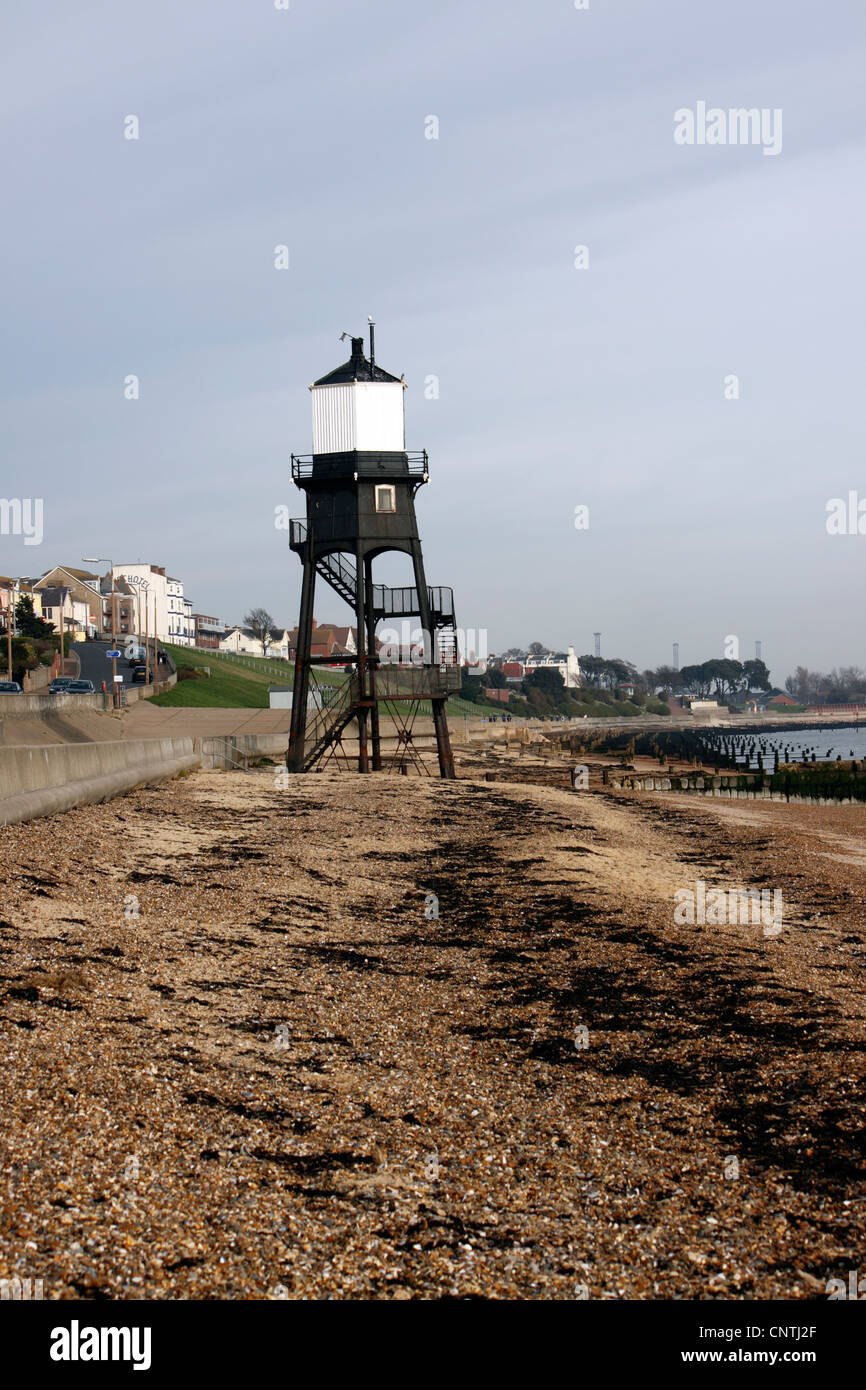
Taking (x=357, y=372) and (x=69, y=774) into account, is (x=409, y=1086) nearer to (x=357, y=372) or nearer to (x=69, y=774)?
(x=69, y=774)

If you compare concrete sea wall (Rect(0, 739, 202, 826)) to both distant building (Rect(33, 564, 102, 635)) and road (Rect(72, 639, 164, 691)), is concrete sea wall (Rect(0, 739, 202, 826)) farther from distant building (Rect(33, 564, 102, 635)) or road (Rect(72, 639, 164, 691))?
distant building (Rect(33, 564, 102, 635))

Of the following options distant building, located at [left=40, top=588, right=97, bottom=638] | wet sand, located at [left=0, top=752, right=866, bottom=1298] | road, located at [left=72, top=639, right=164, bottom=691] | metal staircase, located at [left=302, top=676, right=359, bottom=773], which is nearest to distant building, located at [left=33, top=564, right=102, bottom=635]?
distant building, located at [left=40, top=588, right=97, bottom=638]

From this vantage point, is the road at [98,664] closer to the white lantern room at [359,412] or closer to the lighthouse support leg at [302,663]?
the lighthouse support leg at [302,663]

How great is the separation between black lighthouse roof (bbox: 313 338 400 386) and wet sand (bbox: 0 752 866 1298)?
26948 millimetres

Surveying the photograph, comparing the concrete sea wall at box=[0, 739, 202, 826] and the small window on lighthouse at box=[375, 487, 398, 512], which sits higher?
the small window on lighthouse at box=[375, 487, 398, 512]

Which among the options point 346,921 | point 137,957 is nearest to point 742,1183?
point 137,957

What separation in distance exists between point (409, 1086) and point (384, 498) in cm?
3160

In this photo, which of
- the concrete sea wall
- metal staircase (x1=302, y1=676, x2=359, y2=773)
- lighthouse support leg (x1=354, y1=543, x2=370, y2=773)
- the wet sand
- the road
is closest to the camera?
the wet sand

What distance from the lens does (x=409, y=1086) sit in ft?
25.0

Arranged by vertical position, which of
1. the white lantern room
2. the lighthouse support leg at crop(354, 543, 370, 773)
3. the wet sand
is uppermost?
the white lantern room

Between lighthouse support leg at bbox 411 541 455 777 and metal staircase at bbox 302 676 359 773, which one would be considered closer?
lighthouse support leg at bbox 411 541 455 777

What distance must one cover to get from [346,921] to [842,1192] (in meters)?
7.75

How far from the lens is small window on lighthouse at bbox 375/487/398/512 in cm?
3741
